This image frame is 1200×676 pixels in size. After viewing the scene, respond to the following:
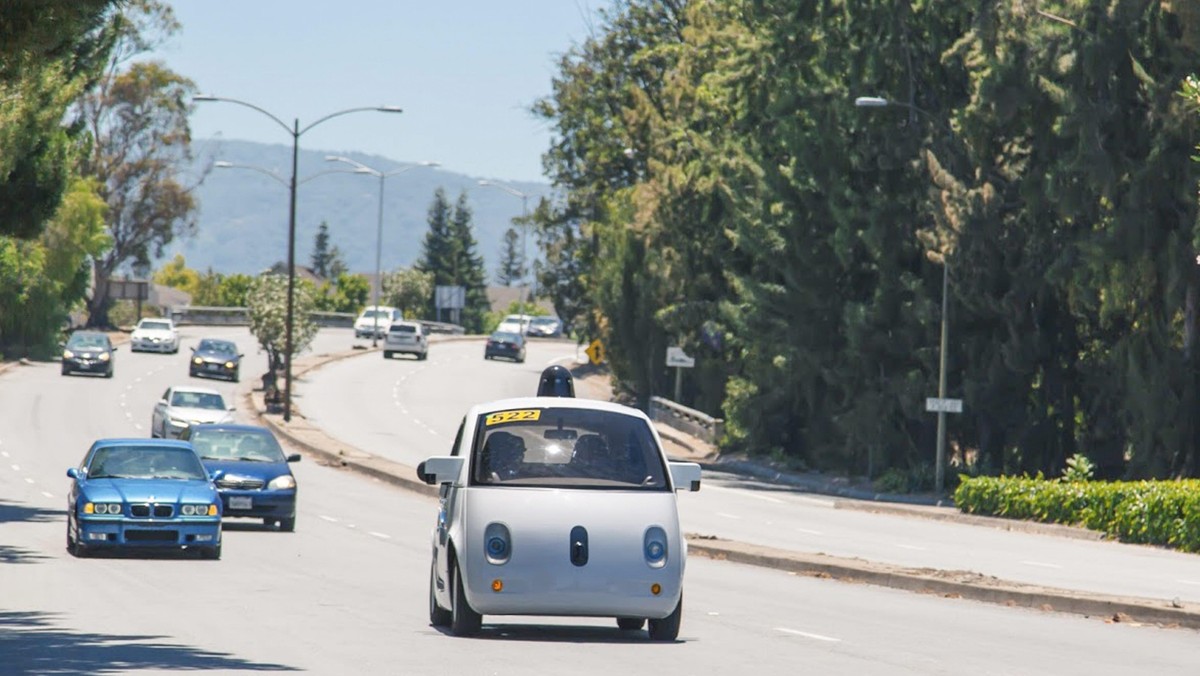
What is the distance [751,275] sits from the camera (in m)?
58.1

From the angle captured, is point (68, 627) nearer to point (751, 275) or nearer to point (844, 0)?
point (844, 0)

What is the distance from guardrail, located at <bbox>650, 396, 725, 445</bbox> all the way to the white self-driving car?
4891cm

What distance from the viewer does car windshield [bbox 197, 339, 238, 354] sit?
255 feet

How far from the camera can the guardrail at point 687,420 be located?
6456cm

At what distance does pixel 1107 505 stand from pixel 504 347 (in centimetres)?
6775

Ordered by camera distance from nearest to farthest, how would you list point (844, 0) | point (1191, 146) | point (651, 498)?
point (651, 498), point (1191, 146), point (844, 0)

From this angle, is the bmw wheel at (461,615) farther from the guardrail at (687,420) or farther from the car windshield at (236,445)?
the guardrail at (687,420)

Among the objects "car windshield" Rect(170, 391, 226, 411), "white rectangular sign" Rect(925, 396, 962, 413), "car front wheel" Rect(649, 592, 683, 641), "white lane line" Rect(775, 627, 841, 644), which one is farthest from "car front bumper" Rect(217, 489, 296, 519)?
"car windshield" Rect(170, 391, 226, 411)

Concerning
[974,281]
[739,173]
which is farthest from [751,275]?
[974,281]

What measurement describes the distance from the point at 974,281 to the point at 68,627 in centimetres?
3359

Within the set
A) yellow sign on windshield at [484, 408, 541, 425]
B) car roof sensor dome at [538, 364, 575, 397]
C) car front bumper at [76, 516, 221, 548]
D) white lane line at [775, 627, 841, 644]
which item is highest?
car roof sensor dome at [538, 364, 575, 397]

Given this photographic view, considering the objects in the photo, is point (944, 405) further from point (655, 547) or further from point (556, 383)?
point (655, 547)

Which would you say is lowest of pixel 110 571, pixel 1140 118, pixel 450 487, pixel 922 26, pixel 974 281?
pixel 110 571

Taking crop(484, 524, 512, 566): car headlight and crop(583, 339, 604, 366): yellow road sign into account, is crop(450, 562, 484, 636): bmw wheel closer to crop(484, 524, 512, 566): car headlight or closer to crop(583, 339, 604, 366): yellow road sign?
crop(484, 524, 512, 566): car headlight
